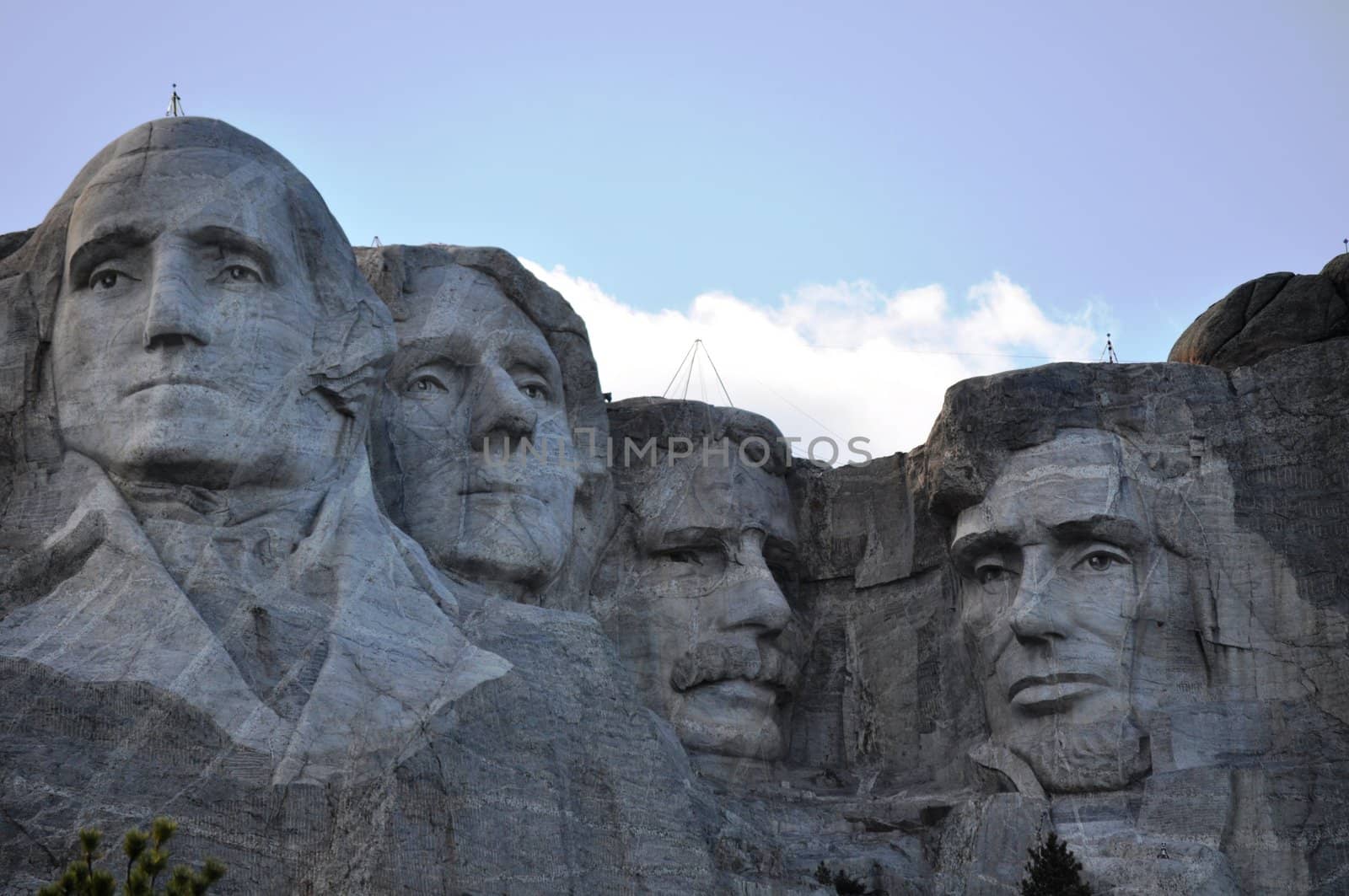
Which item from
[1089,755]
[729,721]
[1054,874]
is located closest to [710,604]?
[729,721]

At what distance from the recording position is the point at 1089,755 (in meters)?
15.5

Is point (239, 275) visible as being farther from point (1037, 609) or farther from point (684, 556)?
point (1037, 609)

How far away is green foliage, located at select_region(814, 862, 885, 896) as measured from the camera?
1476 centimetres

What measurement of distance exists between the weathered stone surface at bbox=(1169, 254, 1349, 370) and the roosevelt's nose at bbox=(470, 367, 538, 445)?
4848mm

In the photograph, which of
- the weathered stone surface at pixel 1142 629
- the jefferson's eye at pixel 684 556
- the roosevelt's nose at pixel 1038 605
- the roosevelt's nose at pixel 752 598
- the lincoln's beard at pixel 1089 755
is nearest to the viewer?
the weathered stone surface at pixel 1142 629

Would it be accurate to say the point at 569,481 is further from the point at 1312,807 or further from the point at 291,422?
the point at 1312,807

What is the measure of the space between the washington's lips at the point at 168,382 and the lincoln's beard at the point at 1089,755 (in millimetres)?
5707

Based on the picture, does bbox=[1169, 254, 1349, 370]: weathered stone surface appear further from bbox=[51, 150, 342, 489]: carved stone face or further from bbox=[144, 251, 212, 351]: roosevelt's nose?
bbox=[144, 251, 212, 351]: roosevelt's nose

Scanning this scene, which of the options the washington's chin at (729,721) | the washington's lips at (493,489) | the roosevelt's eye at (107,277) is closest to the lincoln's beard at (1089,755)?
the washington's chin at (729,721)

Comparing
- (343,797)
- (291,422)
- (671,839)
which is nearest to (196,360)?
(291,422)

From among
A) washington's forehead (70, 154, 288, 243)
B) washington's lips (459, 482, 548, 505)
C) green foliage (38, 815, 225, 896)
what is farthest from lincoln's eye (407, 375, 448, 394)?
green foliage (38, 815, 225, 896)

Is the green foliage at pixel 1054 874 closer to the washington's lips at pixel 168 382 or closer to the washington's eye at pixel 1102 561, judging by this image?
the washington's eye at pixel 1102 561

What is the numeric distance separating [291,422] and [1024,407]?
4.99 meters

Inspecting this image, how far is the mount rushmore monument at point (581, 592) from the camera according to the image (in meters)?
12.9
